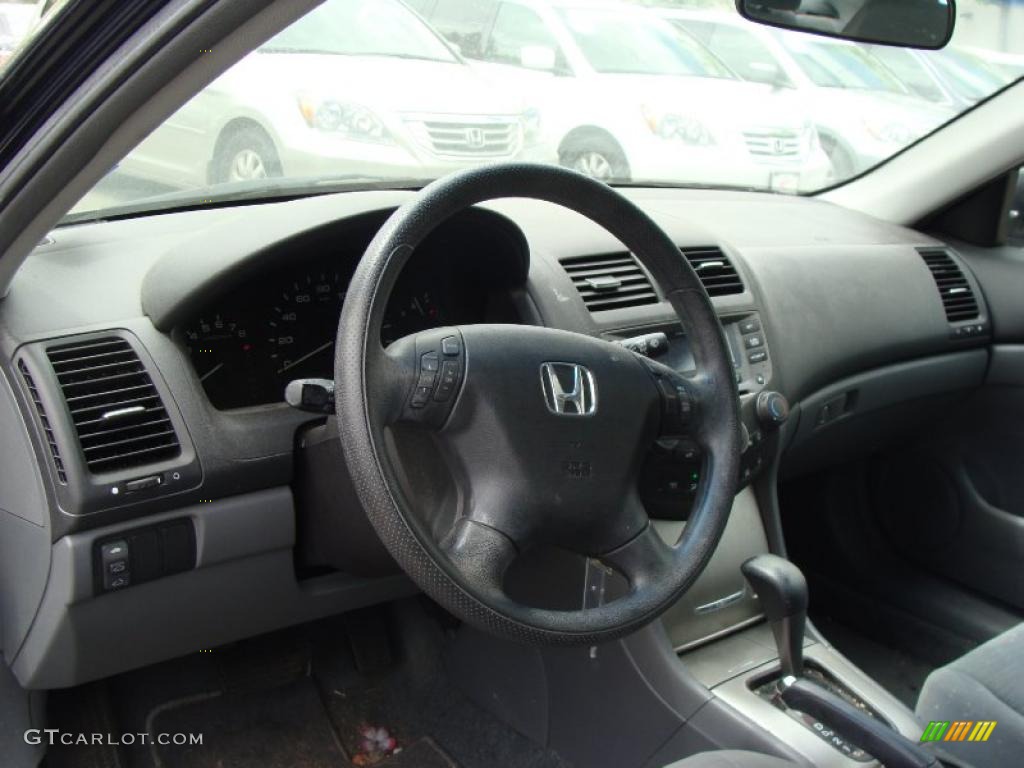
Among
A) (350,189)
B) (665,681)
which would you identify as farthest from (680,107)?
(665,681)

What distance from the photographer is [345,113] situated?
2.68 m

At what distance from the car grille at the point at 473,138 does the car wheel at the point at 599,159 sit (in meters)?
0.23

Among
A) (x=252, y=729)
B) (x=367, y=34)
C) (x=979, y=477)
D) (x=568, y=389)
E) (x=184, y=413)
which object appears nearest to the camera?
(x=568, y=389)

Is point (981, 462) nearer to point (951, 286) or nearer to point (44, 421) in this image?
point (951, 286)

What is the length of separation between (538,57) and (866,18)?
164 cm

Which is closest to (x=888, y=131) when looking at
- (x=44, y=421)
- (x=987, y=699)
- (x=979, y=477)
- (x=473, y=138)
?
(x=979, y=477)

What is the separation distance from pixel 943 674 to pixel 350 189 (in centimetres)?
162

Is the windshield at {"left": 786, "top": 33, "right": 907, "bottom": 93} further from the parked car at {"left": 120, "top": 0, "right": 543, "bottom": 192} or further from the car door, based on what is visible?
the parked car at {"left": 120, "top": 0, "right": 543, "bottom": 192}

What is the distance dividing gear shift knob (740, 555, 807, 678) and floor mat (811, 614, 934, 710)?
3.49ft

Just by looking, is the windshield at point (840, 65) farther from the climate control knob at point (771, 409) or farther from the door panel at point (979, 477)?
the climate control knob at point (771, 409)

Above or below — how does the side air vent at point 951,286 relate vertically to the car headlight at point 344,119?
below

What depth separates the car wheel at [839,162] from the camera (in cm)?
371

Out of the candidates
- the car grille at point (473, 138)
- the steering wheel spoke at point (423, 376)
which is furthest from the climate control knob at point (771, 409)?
the car grille at point (473, 138)

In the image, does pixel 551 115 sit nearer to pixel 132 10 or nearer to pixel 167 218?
pixel 167 218
